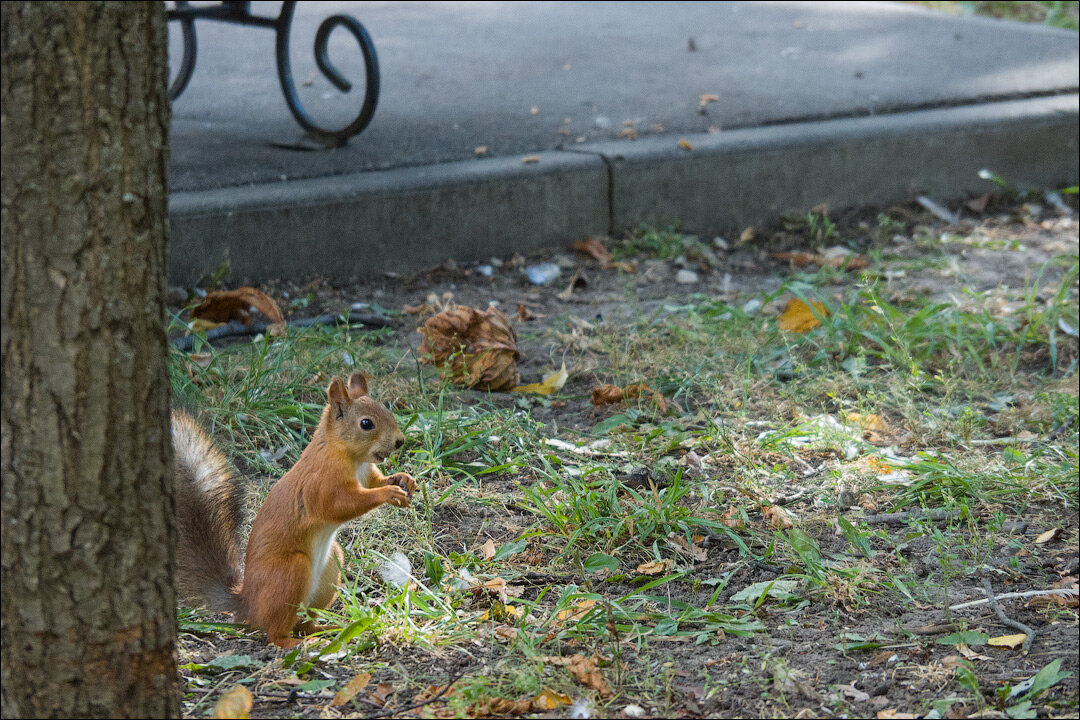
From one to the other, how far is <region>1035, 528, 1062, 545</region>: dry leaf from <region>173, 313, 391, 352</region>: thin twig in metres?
2.01

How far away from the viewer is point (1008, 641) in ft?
6.30

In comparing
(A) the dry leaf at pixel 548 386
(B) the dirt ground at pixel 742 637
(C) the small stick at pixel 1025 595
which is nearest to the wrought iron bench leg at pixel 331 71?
(B) the dirt ground at pixel 742 637

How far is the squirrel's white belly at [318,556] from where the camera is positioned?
6.62ft

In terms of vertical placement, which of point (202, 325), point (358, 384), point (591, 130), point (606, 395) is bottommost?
point (606, 395)

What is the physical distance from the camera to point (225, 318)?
368 centimetres

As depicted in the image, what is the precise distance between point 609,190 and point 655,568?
8.96 feet

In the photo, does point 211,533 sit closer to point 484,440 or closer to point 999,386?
point 484,440

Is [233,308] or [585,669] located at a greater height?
[233,308]

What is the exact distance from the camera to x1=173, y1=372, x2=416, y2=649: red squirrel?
1984 millimetres

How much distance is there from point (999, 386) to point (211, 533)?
239 centimetres

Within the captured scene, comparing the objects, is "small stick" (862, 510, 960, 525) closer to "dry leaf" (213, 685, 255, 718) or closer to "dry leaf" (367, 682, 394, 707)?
"dry leaf" (367, 682, 394, 707)

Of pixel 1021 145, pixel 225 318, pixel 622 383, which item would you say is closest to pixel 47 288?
pixel 622 383

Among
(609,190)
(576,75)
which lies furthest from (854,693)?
(576,75)

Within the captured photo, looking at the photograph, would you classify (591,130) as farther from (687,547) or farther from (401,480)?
(401,480)
